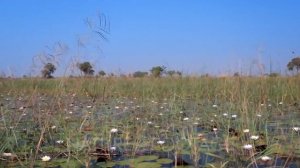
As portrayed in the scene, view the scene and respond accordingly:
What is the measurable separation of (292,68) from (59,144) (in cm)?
632

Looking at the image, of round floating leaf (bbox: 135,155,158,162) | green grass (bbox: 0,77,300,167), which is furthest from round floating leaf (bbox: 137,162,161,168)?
green grass (bbox: 0,77,300,167)

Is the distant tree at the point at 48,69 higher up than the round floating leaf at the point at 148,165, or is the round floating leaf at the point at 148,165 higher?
the distant tree at the point at 48,69

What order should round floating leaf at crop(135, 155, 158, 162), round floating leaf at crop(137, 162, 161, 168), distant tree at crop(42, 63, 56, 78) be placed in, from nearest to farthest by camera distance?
round floating leaf at crop(137, 162, 161, 168) < round floating leaf at crop(135, 155, 158, 162) < distant tree at crop(42, 63, 56, 78)

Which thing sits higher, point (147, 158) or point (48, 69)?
point (48, 69)

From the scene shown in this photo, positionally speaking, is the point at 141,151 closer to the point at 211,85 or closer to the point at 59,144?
the point at 59,144

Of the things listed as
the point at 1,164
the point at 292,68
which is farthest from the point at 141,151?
the point at 292,68

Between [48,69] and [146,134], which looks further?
[48,69]

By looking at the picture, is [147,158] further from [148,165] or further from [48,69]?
[48,69]

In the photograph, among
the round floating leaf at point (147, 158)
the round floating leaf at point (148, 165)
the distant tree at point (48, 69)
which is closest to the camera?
the round floating leaf at point (148, 165)

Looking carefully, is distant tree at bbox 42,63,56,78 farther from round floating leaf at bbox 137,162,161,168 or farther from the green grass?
round floating leaf at bbox 137,162,161,168

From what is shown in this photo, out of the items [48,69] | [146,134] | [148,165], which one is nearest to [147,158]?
[148,165]

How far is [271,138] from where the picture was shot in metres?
3.69

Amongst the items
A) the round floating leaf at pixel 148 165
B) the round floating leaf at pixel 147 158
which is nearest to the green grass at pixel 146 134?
the round floating leaf at pixel 147 158

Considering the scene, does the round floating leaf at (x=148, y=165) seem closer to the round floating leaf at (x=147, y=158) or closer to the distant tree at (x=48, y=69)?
the round floating leaf at (x=147, y=158)
